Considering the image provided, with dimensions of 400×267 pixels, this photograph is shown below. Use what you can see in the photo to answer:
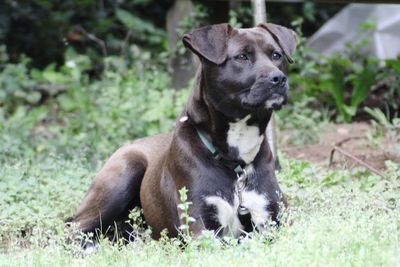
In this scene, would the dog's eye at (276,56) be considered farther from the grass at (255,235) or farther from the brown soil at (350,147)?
the brown soil at (350,147)

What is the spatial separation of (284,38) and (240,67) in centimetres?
48

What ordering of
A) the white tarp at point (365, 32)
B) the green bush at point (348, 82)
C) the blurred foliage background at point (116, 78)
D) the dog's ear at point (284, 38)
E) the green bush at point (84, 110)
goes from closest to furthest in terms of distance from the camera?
the dog's ear at point (284, 38) < the green bush at point (84, 110) < the blurred foliage background at point (116, 78) < the green bush at point (348, 82) < the white tarp at point (365, 32)

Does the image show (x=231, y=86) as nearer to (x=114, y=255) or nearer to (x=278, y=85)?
(x=278, y=85)

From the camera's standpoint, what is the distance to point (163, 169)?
19.1 feet

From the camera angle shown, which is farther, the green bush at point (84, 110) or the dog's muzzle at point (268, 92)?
the green bush at point (84, 110)

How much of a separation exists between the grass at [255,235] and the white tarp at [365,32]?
4061mm

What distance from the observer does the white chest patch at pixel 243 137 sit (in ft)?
18.1

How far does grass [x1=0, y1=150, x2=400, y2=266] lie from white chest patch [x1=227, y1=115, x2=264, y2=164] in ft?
1.57

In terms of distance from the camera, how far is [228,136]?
5.52 metres

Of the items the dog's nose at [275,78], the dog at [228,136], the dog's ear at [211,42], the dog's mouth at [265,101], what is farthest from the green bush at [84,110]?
the dog's nose at [275,78]

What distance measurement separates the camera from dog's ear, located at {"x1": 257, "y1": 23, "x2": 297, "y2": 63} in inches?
223

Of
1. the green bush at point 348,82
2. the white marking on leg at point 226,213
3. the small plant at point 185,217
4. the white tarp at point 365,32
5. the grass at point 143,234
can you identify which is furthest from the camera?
the white tarp at point 365,32

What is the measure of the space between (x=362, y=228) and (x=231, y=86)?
1.28 m

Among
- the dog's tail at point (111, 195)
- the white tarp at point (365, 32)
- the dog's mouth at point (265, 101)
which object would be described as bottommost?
the white tarp at point (365, 32)
